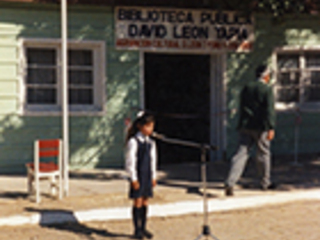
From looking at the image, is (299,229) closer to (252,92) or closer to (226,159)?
(252,92)

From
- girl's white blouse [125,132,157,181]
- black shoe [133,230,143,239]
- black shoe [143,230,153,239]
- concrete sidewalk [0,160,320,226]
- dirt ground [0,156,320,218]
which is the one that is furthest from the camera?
dirt ground [0,156,320,218]

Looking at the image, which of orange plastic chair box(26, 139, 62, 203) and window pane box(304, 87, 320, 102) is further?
window pane box(304, 87, 320, 102)

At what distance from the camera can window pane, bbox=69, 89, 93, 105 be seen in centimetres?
1165

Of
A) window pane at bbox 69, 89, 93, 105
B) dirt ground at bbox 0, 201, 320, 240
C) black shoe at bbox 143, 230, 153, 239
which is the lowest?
dirt ground at bbox 0, 201, 320, 240

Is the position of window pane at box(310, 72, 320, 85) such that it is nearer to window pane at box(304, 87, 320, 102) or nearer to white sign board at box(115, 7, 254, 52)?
window pane at box(304, 87, 320, 102)

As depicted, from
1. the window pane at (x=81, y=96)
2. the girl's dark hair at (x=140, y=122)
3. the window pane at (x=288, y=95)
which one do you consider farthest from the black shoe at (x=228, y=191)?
the window pane at (x=288, y=95)

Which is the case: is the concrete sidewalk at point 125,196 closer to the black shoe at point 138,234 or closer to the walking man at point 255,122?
the walking man at point 255,122

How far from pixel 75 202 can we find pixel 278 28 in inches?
255

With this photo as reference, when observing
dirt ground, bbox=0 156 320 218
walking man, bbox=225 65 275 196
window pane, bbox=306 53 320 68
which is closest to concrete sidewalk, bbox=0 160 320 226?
dirt ground, bbox=0 156 320 218

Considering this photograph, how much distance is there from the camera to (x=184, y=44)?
12000 millimetres

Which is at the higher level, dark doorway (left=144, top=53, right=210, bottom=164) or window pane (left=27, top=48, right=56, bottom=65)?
window pane (left=27, top=48, right=56, bottom=65)

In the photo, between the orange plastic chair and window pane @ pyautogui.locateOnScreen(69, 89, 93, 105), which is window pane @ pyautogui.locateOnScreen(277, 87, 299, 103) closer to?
window pane @ pyautogui.locateOnScreen(69, 89, 93, 105)

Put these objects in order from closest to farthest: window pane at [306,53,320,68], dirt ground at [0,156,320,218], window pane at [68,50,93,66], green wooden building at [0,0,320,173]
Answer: dirt ground at [0,156,320,218] → green wooden building at [0,0,320,173] → window pane at [68,50,93,66] → window pane at [306,53,320,68]

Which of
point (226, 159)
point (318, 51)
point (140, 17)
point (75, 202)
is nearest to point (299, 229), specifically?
point (75, 202)
